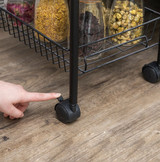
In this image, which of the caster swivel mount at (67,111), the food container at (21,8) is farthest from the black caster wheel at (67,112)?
the food container at (21,8)

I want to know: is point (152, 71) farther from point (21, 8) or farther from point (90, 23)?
point (21, 8)

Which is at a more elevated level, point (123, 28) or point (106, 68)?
point (123, 28)

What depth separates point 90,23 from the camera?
0.70 m

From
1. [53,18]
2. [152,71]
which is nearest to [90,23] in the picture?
[53,18]

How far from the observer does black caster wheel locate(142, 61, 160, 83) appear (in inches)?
29.5

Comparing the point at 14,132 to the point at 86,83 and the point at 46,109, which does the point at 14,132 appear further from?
the point at 86,83

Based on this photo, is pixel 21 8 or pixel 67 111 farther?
pixel 21 8

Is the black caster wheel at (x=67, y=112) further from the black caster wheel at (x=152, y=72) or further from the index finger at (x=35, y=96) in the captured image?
the black caster wheel at (x=152, y=72)

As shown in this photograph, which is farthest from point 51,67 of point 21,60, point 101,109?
point 101,109

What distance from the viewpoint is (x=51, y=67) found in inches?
32.8

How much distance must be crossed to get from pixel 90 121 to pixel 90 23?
0.23 meters

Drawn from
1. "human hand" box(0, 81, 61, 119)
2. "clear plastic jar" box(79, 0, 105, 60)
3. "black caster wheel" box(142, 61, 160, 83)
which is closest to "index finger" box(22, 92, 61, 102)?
"human hand" box(0, 81, 61, 119)

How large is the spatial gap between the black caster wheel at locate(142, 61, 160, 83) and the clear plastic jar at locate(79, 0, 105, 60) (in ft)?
0.47

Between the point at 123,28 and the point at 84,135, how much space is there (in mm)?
294
